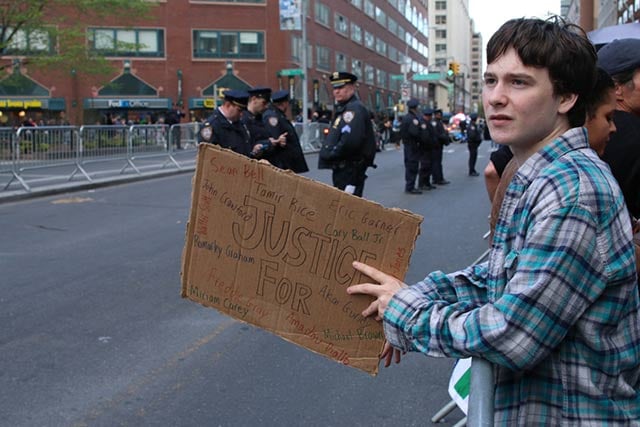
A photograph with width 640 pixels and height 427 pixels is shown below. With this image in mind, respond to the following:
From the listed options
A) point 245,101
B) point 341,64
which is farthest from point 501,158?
point 341,64

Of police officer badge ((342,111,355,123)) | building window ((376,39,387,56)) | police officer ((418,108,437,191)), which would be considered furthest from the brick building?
police officer badge ((342,111,355,123))

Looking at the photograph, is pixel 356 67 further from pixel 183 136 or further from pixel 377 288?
pixel 377 288

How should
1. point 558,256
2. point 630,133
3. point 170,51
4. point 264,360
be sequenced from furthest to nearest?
point 170,51 < point 264,360 < point 630,133 < point 558,256

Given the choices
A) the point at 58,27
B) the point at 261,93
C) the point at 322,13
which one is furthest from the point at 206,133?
the point at 322,13

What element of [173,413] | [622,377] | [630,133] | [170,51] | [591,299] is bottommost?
[173,413]

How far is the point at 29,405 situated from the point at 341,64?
66064 millimetres

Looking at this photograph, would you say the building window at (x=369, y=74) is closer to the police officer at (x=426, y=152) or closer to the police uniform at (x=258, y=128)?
the police officer at (x=426, y=152)

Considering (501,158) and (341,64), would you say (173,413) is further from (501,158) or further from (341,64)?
(341,64)

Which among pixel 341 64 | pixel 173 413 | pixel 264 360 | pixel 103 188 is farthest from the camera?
pixel 341 64

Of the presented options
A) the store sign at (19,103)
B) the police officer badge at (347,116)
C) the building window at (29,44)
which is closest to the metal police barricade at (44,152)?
the building window at (29,44)

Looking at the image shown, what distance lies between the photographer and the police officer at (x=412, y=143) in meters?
15.8

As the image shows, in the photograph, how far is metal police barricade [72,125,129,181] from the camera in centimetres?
1784

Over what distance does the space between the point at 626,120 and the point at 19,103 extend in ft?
178

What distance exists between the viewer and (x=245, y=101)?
324 inches
